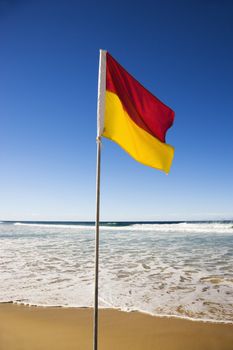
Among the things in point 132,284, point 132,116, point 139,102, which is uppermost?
point 139,102

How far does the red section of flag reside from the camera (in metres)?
4.19

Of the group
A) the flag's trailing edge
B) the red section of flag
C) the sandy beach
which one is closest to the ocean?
the sandy beach

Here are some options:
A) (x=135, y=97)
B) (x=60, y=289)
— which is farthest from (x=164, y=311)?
(x=135, y=97)

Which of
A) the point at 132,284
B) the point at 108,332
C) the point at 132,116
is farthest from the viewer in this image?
the point at 132,284

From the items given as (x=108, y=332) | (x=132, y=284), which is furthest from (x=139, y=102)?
(x=132, y=284)

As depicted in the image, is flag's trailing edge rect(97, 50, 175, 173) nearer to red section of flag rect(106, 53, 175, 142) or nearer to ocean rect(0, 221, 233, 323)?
red section of flag rect(106, 53, 175, 142)

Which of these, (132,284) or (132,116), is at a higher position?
(132,116)

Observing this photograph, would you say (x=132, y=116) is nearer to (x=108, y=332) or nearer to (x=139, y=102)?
(x=139, y=102)

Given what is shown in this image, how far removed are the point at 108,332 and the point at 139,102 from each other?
3840 mm

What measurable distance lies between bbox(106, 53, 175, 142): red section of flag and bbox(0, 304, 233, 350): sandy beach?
322cm

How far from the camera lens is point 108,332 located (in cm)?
475

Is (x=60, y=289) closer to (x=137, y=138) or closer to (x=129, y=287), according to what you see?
→ (x=129, y=287)

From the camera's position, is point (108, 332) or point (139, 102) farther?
point (108, 332)

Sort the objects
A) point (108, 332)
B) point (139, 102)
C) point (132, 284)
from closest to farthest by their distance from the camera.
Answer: point (139, 102) < point (108, 332) < point (132, 284)
